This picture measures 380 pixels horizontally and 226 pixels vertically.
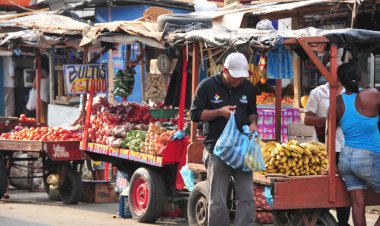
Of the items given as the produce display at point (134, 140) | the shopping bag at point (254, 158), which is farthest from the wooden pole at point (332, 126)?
the produce display at point (134, 140)

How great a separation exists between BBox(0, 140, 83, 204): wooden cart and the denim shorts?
5515 mm

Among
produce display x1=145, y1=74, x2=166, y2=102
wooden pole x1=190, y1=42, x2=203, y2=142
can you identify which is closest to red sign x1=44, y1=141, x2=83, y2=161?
produce display x1=145, y1=74, x2=166, y2=102

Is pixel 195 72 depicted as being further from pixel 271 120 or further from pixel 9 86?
pixel 9 86

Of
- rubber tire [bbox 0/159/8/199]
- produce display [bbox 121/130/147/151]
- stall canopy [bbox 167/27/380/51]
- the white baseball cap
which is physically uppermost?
stall canopy [bbox 167/27/380/51]

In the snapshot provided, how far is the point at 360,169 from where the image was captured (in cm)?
838

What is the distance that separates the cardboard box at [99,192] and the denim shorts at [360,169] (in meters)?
5.65

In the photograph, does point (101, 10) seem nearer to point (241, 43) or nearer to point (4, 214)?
point (4, 214)

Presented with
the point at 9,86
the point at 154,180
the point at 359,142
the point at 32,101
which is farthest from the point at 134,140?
the point at 9,86

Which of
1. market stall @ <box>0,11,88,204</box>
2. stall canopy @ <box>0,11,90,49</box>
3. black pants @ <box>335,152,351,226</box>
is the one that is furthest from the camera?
stall canopy @ <box>0,11,90,49</box>

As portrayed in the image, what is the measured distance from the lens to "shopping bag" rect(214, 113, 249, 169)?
8234 mm

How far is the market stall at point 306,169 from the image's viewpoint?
847 cm

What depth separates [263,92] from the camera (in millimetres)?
14195

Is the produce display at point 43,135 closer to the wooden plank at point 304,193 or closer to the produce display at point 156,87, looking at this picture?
the produce display at point 156,87

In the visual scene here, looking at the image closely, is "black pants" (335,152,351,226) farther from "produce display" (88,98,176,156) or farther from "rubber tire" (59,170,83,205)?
"rubber tire" (59,170,83,205)
